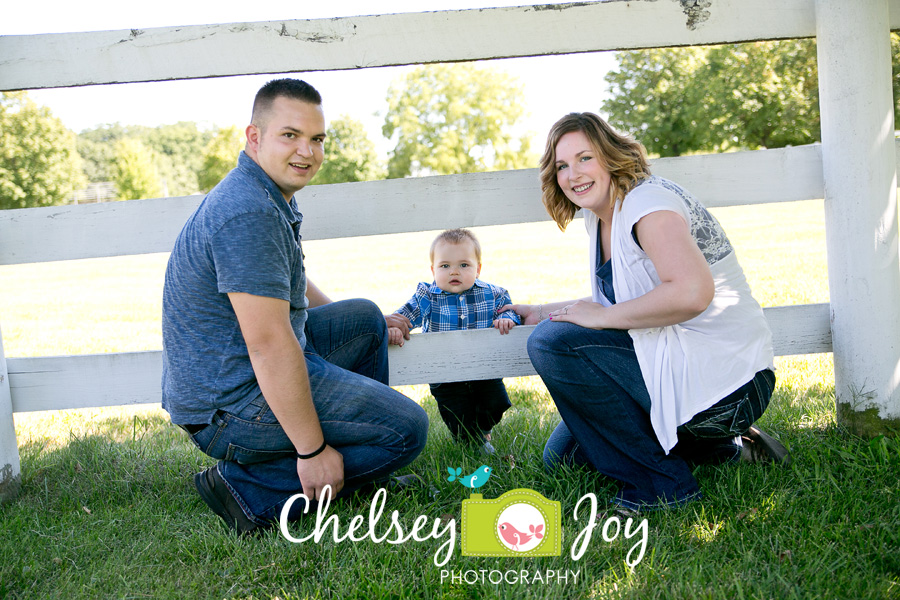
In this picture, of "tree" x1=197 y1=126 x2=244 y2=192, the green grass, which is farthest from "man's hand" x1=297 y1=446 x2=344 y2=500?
"tree" x1=197 y1=126 x2=244 y2=192

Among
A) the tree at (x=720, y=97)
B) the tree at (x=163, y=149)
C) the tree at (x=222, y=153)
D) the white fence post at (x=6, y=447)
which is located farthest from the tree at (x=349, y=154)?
the white fence post at (x=6, y=447)

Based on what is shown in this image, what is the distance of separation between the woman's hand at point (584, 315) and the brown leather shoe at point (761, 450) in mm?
730

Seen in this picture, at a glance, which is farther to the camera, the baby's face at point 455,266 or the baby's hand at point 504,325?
the baby's face at point 455,266

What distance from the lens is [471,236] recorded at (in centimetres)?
356

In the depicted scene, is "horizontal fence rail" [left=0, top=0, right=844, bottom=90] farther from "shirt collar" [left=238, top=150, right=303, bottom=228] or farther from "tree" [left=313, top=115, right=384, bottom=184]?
"tree" [left=313, top=115, right=384, bottom=184]

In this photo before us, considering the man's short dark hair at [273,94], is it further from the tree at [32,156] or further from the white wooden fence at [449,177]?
the tree at [32,156]

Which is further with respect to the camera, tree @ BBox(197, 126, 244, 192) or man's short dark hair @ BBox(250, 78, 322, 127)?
tree @ BBox(197, 126, 244, 192)

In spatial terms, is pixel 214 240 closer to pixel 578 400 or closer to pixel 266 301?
pixel 266 301

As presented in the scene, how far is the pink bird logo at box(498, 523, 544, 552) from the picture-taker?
216 centimetres

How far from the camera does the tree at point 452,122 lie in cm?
6894

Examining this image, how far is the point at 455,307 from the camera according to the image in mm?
3482

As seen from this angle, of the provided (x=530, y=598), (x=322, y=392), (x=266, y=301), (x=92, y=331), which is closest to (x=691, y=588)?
(x=530, y=598)

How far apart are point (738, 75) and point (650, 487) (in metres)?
59.0

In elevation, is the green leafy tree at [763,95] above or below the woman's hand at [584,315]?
above
